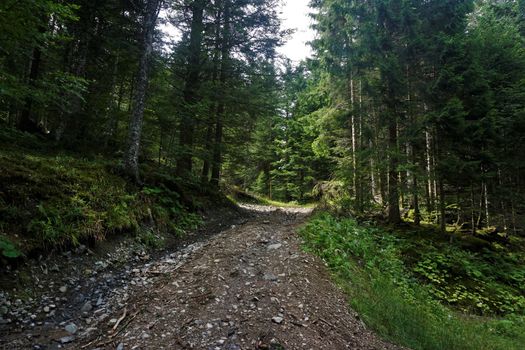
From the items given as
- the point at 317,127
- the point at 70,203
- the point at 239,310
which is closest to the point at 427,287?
the point at 239,310

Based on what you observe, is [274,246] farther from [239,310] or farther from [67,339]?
[67,339]

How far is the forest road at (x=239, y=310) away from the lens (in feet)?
11.8

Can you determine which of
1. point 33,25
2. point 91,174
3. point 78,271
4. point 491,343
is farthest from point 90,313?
point 491,343

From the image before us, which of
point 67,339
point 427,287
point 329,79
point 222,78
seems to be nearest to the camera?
point 67,339

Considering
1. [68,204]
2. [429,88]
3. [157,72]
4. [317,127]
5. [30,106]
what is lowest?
[68,204]

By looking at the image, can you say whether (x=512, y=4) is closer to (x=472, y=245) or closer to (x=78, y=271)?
(x=472, y=245)

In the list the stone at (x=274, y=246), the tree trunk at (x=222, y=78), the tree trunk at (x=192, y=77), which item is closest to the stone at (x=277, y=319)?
the stone at (x=274, y=246)

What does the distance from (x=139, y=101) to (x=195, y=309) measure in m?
7.55

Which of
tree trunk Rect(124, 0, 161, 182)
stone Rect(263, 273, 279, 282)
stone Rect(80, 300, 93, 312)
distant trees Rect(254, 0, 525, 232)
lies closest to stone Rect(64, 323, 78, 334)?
stone Rect(80, 300, 93, 312)

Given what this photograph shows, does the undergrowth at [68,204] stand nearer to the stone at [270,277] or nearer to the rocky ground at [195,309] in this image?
the rocky ground at [195,309]

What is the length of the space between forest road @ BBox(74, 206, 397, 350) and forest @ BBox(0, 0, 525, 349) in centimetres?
90

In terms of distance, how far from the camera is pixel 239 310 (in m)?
4.13

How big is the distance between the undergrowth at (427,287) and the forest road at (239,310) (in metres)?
0.73

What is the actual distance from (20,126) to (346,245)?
509 inches
